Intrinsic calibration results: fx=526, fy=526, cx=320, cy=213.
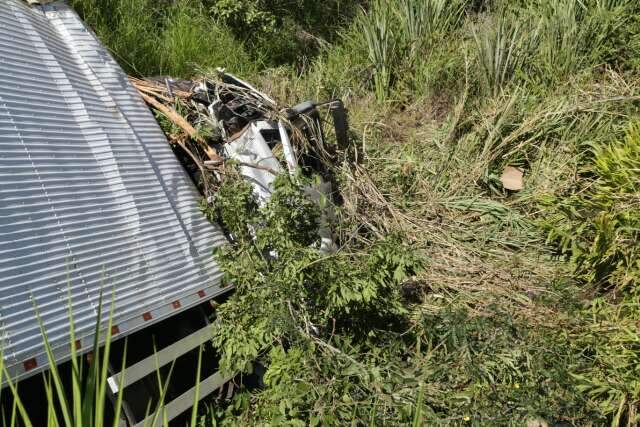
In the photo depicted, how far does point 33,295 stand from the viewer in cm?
244

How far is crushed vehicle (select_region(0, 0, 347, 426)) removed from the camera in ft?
8.21

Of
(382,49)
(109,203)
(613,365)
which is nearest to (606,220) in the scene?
(613,365)

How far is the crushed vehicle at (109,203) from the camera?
8.21ft

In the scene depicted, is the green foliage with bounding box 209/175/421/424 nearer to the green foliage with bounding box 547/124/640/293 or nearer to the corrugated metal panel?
the corrugated metal panel

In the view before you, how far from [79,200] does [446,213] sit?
10.7ft

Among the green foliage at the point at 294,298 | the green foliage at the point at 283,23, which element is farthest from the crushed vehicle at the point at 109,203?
the green foliage at the point at 283,23

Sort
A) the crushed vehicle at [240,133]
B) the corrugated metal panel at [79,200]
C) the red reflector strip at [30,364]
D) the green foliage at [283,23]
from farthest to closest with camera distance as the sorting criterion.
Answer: the green foliage at [283,23]
the crushed vehicle at [240,133]
the corrugated metal panel at [79,200]
the red reflector strip at [30,364]

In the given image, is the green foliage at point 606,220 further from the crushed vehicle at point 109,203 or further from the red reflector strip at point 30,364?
the red reflector strip at point 30,364

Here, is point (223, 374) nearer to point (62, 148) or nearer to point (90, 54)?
point (62, 148)

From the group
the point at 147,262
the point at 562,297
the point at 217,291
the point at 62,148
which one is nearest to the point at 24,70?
the point at 62,148

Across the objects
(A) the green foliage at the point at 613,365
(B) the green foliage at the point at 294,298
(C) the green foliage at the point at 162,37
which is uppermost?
(C) the green foliage at the point at 162,37

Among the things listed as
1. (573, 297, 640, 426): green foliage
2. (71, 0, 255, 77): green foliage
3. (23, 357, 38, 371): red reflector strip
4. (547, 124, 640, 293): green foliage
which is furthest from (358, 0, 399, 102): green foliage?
(23, 357, 38, 371): red reflector strip

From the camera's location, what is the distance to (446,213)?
495cm

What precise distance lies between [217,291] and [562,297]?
230cm
